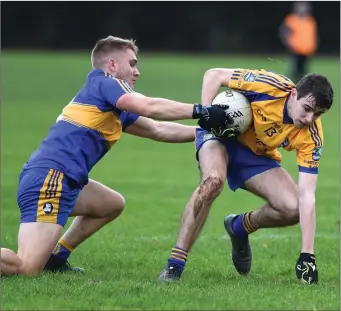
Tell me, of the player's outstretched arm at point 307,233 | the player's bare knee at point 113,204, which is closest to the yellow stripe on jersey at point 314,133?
the player's outstretched arm at point 307,233

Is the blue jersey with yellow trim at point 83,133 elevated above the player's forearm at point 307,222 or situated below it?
above

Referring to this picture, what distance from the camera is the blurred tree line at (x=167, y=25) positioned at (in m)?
47.1

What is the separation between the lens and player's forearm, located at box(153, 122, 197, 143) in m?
8.29

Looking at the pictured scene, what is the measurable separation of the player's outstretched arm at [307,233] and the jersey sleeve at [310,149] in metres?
0.08

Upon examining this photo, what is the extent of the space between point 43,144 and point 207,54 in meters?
41.2

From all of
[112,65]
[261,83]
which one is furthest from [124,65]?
[261,83]

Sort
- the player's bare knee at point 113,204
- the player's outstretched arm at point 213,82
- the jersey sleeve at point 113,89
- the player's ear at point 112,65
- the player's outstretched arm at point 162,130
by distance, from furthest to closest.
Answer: the player's outstretched arm at point 162,130, the player's bare knee at point 113,204, the player's ear at point 112,65, the player's outstretched arm at point 213,82, the jersey sleeve at point 113,89

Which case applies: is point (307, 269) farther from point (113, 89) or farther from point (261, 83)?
point (113, 89)

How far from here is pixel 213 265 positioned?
27.5ft

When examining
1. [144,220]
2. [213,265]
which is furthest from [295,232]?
[213,265]

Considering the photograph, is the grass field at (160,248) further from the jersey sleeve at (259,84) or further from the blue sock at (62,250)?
the jersey sleeve at (259,84)

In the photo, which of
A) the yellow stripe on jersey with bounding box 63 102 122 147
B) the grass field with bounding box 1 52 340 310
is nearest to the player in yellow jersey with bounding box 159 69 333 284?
the grass field with bounding box 1 52 340 310

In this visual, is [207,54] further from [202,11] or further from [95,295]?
[95,295]

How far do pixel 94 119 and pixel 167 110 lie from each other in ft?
2.14
